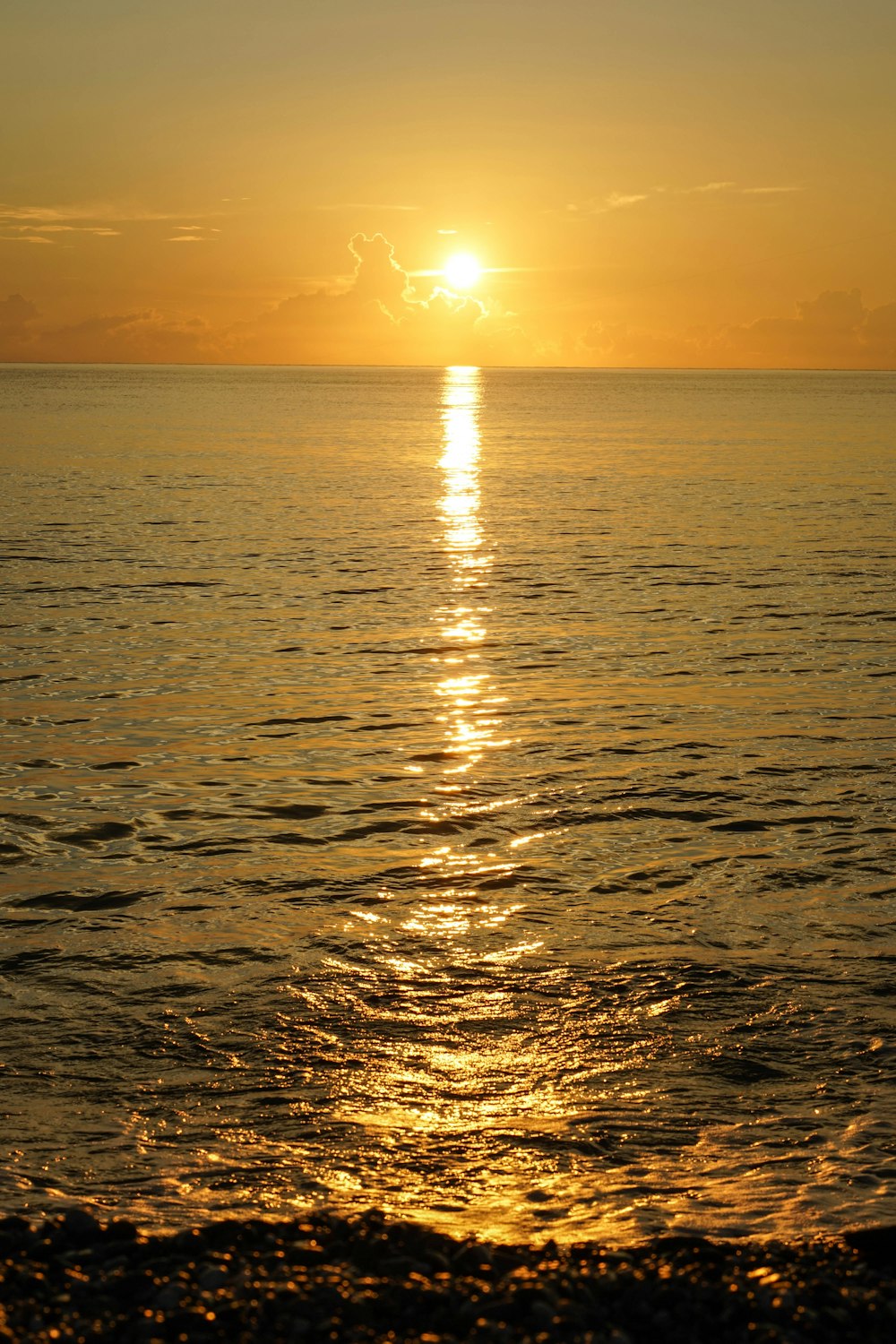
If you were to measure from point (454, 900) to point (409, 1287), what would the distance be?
6771 millimetres

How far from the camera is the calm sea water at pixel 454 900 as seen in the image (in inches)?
356

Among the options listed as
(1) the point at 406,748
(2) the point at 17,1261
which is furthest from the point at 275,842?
(2) the point at 17,1261

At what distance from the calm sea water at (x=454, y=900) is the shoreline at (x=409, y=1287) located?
588 mm

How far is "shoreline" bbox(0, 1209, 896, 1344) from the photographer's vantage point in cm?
672

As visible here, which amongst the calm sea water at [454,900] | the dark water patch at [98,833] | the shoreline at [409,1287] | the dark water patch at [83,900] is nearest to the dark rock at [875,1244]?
the shoreline at [409,1287]

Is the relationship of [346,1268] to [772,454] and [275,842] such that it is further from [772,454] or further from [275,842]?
[772,454]

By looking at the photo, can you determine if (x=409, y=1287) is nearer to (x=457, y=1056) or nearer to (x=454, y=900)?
(x=457, y=1056)

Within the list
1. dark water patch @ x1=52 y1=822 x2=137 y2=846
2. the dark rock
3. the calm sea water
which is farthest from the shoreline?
dark water patch @ x1=52 y1=822 x2=137 y2=846

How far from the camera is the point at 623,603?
32375 millimetres

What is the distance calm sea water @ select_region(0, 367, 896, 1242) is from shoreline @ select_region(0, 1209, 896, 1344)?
59 cm

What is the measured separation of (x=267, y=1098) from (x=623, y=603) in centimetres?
2376

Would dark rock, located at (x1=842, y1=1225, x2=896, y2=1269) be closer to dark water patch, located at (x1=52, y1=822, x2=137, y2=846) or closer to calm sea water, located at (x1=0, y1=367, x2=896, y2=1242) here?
calm sea water, located at (x1=0, y1=367, x2=896, y2=1242)

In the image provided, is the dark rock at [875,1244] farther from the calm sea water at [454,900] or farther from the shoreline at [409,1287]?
the calm sea water at [454,900]

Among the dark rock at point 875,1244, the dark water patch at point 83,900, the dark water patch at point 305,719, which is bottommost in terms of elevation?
the dark rock at point 875,1244
